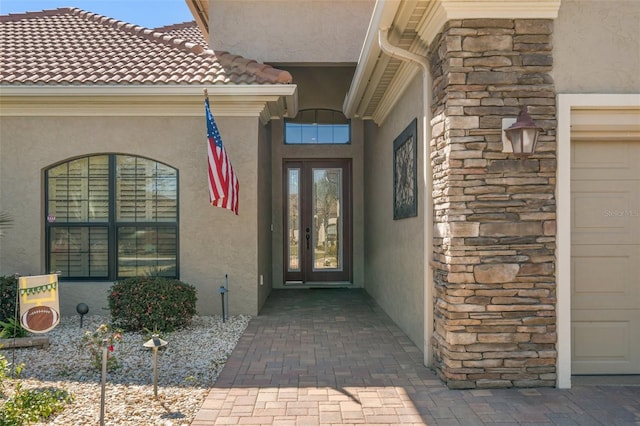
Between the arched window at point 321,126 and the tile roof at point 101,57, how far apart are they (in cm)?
255

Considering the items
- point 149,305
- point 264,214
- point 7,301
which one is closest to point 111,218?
point 7,301

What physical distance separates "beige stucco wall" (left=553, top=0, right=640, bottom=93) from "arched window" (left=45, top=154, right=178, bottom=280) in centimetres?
544

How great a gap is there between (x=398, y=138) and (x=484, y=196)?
8.23ft

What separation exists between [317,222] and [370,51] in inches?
200

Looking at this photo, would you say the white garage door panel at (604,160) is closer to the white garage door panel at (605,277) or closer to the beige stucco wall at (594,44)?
the beige stucco wall at (594,44)

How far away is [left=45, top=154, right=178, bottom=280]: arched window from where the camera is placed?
284 inches

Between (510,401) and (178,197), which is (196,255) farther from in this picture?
(510,401)

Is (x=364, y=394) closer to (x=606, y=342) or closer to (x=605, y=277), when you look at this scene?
(x=606, y=342)

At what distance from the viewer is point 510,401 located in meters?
3.85

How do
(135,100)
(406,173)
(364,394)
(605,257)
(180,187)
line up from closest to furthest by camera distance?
(364,394) → (605,257) → (406,173) → (135,100) → (180,187)

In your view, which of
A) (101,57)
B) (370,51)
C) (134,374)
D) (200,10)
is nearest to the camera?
(134,374)

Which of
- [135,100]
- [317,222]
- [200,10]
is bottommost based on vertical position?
[317,222]

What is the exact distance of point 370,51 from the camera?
18.0 ft

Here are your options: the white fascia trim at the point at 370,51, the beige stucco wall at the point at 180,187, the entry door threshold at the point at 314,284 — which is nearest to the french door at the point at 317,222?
the entry door threshold at the point at 314,284
